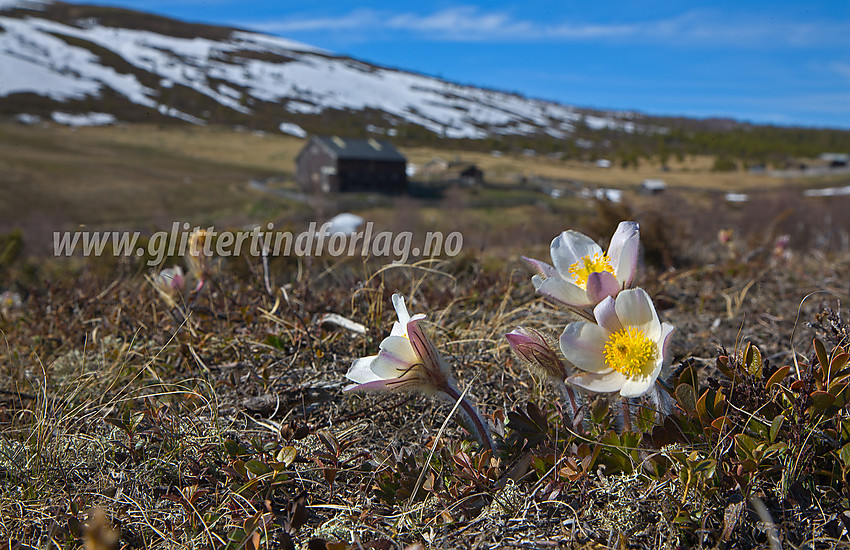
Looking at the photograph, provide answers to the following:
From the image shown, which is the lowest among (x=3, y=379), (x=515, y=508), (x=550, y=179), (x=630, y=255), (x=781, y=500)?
(x=550, y=179)

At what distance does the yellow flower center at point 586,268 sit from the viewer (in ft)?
4.36

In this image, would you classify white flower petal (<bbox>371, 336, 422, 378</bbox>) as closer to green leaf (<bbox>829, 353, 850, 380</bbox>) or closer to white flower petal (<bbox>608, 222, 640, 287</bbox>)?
white flower petal (<bbox>608, 222, 640, 287</bbox>)

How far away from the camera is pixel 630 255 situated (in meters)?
1.24

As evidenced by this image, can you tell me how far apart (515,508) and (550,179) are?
174ft

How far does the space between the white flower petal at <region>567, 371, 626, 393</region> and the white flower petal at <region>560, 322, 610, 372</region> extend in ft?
0.09

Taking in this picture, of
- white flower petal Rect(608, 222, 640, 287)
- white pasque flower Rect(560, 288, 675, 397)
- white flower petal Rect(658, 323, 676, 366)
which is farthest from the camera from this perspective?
white flower petal Rect(608, 222, 640, 287)

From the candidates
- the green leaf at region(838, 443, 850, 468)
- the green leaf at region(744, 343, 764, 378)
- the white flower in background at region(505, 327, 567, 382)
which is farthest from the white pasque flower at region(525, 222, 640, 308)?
the green leaf at region(838, 443, 850, 468)

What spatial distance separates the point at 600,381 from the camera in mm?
1148

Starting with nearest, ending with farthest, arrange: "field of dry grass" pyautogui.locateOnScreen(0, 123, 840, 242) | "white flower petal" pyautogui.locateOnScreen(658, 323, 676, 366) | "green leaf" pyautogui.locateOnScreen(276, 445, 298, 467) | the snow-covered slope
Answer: "white flower petal" pyautogui.locateOnScreen(658, 323, 676, 366) → "green leaf" pyautogui.locateOnScreen(276, 445, 298, 467) → "field of dry grass" pyautogui.locateOnScreen(0, 123, 840, 242) → the snow-covered slope

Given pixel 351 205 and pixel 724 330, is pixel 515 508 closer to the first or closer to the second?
pixel 724 330

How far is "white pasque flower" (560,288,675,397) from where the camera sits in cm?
113

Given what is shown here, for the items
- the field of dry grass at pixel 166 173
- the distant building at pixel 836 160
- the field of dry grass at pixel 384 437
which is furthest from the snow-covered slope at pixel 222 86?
the field of dry grass at pixel 384 437

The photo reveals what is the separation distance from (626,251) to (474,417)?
52 cm

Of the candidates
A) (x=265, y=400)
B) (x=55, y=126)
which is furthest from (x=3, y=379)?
(x=55, y=126)
